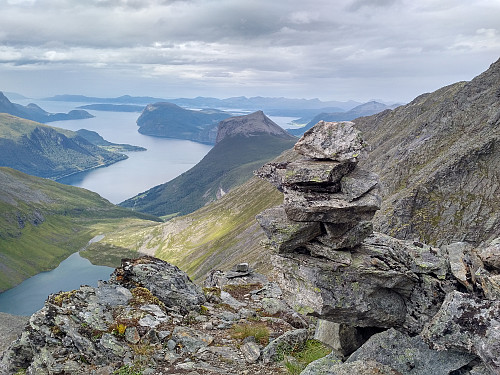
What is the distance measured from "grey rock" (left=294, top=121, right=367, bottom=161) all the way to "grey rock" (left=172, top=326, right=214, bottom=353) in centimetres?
1387

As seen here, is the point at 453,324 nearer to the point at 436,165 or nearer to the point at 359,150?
the point at 359,150

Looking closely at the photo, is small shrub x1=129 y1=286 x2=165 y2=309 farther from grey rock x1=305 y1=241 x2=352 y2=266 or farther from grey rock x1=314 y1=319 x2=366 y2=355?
grey rock x1=305 y1=241 x2=352 y2=266

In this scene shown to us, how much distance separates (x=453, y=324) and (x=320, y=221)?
757 centimetres

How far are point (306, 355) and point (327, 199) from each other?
9.90 meters

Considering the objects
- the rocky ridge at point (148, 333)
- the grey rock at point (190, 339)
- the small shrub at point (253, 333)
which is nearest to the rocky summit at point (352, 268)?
the small shrub at point (253, 333)

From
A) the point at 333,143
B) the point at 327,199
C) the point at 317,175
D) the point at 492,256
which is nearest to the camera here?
the point at 492,256

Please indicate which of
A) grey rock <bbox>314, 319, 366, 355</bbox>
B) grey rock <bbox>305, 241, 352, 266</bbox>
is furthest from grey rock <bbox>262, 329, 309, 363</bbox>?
grey rock <bbox>305, 241, 352, 266</bbox>

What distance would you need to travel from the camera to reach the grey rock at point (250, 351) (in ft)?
69.6

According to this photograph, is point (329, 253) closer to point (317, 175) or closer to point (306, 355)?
point (317, 175)

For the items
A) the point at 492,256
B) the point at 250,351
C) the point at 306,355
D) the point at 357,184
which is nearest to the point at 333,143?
the point at 357,184

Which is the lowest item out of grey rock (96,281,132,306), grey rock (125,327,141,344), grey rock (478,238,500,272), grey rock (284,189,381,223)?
grey rock (125,327,141,344)

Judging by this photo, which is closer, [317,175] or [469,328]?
[469,328]

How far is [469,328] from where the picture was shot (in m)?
14.7

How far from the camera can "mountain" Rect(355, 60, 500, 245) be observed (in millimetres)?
71375
